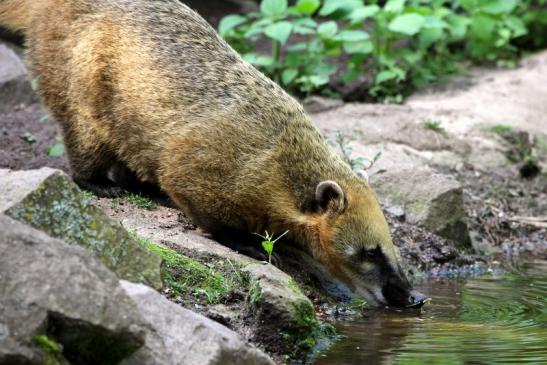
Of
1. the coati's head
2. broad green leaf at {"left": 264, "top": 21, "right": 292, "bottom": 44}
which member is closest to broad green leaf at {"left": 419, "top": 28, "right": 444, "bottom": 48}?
broad green leaf at {"left": 264, "top": 21, "right": 292, "bottom": 44}

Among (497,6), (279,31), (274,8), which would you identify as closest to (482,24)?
(497,6)

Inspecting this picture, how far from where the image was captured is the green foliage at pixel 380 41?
1136cm

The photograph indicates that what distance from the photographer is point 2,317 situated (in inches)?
170

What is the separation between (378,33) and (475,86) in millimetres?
1454

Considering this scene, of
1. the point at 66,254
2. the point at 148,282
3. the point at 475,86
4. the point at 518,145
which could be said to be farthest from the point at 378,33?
the point at 66,254

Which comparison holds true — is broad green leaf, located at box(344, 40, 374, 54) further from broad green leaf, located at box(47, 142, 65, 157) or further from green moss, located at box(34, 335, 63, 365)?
green moss, located at box(34, 335, 63, 365)

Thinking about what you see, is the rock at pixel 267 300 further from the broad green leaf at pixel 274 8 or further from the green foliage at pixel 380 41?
the broad green leaf at pixel 274 8

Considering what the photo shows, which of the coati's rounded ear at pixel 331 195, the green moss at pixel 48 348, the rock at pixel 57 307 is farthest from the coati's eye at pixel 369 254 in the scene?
the green moss at pixel 48 348

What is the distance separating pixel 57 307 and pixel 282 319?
1.83 metres

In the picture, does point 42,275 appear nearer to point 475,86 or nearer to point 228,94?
point 228,94

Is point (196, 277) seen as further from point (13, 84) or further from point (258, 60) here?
point (13, 84)

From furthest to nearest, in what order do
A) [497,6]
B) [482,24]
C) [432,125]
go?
[482,24]
[497,6]
[432,125]

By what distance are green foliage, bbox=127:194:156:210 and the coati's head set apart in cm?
162

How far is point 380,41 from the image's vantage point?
1282 centimetres
